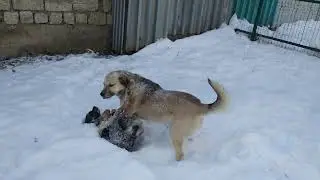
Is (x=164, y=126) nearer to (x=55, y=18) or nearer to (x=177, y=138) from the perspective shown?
(x=177, y=138)

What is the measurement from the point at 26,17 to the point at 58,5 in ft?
1.92

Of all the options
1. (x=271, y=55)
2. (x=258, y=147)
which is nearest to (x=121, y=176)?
(x=258, y=147)

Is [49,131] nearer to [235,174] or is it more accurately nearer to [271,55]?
[235,174]

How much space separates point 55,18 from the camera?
6.62m

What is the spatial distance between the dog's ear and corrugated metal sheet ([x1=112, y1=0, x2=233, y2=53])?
294 centimetres

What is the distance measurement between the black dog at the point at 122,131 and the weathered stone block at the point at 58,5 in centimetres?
313

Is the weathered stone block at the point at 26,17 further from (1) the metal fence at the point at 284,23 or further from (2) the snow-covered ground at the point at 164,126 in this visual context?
(1) the metal fence at the point at 284,23

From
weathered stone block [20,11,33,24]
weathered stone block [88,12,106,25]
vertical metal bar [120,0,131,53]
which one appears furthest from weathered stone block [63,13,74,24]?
vertical metal bar [120,0,131,53]

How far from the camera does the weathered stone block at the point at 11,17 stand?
6227mm

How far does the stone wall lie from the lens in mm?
6316

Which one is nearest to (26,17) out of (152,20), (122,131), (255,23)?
(152,20)

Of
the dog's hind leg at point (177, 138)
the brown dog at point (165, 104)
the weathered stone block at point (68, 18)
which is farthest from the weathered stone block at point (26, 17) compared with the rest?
the dog's hind leg at point (177, 138)

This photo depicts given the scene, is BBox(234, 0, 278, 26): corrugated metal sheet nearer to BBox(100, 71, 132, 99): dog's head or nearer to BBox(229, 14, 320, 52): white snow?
BBox(229, 14, 320, 52): white snow

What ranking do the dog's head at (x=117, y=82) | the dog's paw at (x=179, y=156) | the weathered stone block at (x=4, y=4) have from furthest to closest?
1. the weathered stone block at (x=4, y=4)
2. the dog's head at (x=117, y=82)
3. the dog's paw at (x=179, y=156)
